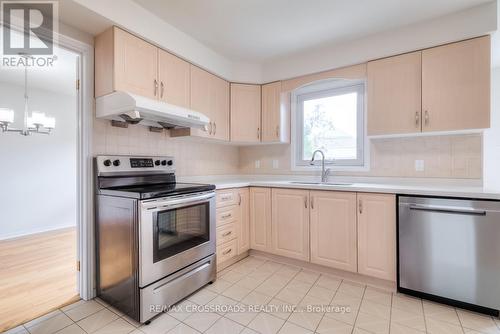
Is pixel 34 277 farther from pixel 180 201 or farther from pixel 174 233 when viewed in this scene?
pixel 180 201

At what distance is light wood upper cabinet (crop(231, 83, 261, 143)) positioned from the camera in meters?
3.08

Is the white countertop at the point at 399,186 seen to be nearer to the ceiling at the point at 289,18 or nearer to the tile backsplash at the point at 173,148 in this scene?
the tile backsplash at the point at 173,148

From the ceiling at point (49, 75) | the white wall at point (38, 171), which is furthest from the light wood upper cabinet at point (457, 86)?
the white wall at point (38, 171)

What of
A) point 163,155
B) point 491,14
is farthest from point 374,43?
point 163,155

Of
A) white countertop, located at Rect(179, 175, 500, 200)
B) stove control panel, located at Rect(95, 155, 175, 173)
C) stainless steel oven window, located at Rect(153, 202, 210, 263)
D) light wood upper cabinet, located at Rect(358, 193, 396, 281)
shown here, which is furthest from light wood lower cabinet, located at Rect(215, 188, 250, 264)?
light wood upper cabinet, located at Rect(358, 193, 396, 281)

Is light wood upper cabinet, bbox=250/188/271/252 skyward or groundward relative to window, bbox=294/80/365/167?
groundward

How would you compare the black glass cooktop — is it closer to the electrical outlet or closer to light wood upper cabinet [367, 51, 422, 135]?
light wood upper cabinet [367, 51, 422, 135]

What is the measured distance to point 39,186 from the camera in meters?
4.02

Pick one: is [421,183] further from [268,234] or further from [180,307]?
[180,307]

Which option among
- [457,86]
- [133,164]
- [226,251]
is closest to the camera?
[457,86]

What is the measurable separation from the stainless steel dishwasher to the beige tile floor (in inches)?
4.8

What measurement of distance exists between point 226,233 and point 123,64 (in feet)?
5.95

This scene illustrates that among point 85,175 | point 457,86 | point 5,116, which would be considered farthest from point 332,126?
point 5,116

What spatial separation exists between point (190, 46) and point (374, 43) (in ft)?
6.16
